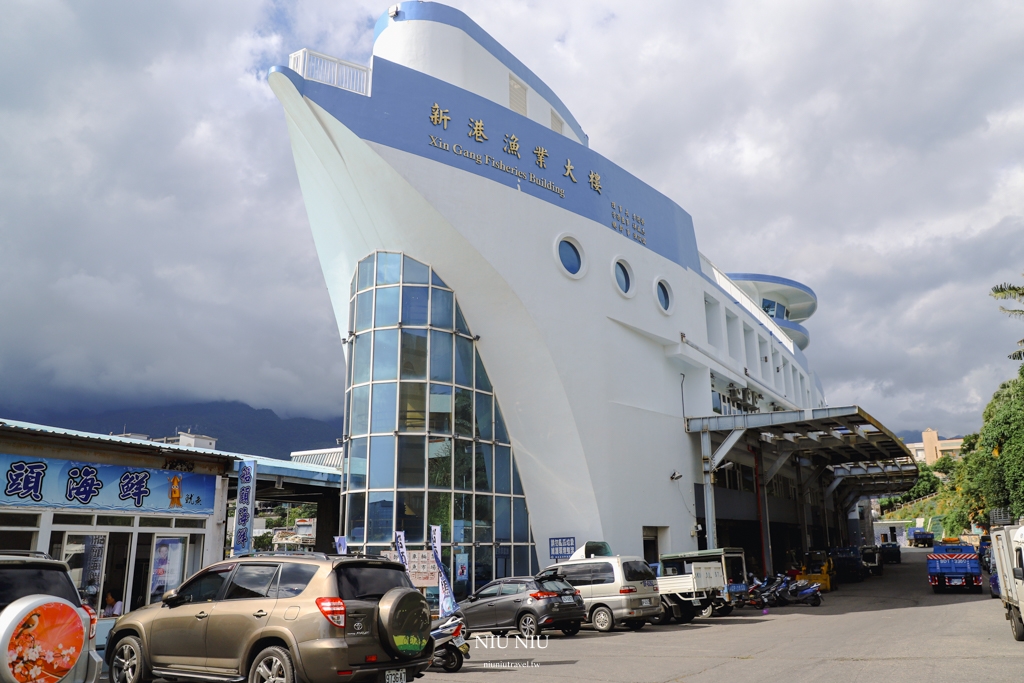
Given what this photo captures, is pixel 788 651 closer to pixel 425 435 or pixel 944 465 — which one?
pixel 425 435

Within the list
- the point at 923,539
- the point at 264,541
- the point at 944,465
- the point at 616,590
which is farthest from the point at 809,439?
the point at 944,465

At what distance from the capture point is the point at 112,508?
476 inches

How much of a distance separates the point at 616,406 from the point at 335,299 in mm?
10264

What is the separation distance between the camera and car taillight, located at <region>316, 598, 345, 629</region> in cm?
732

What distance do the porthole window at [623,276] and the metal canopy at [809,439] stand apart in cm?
632

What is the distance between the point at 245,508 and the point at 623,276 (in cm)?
1595

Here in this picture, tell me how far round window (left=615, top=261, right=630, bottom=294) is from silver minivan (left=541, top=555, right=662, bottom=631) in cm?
1139

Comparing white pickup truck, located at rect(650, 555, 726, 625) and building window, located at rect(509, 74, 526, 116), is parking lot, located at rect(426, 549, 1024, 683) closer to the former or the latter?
white pickup truck, located at rect(650, 555, 726, 625)

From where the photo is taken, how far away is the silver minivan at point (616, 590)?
16.7 metres

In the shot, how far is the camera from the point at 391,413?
21.1 m

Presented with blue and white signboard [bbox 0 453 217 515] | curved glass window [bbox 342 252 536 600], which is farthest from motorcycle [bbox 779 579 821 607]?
blue and white signboard [bbox 0 453 217 515]

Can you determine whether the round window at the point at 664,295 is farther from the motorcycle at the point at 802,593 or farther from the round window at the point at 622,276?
the motorcycle at the point at 802,593

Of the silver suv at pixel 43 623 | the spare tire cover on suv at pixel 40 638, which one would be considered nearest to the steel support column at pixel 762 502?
the silver suv at pixel 43 623

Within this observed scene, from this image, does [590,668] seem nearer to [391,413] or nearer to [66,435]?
[66,435]
